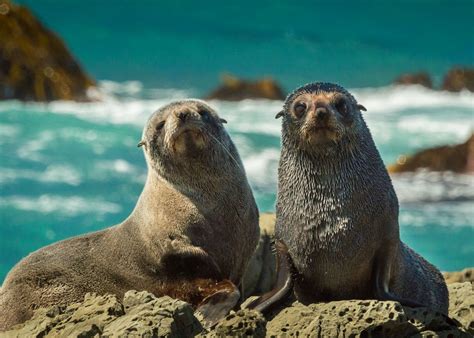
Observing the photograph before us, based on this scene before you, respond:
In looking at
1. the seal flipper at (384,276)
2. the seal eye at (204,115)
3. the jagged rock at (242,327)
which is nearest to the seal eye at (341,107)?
the seal flipper at (384,276)

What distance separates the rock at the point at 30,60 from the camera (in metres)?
16.4

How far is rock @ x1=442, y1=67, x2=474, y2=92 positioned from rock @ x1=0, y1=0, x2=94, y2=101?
776 centimetres

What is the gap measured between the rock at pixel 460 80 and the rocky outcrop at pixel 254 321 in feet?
44.9

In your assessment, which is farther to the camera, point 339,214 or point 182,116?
point 182,116

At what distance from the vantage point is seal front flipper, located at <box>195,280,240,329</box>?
6.01 meters

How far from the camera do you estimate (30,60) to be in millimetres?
16422

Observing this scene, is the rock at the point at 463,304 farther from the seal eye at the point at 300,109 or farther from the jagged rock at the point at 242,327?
the seal eye at the point at 300,109

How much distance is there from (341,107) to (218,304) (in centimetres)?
162

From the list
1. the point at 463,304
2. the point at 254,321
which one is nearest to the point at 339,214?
the point at 254,321

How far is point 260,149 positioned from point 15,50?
15.8ft

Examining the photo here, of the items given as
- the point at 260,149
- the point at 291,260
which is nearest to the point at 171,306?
the point at 291,260

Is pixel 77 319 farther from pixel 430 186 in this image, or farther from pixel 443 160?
pixel 443 160

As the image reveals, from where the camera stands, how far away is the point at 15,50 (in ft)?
53.8

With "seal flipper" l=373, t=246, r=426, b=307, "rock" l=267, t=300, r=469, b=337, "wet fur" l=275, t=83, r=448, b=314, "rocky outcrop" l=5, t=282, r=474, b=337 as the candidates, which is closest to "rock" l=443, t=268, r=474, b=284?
"wet fur" l=275, t=83, r=448, b=314
